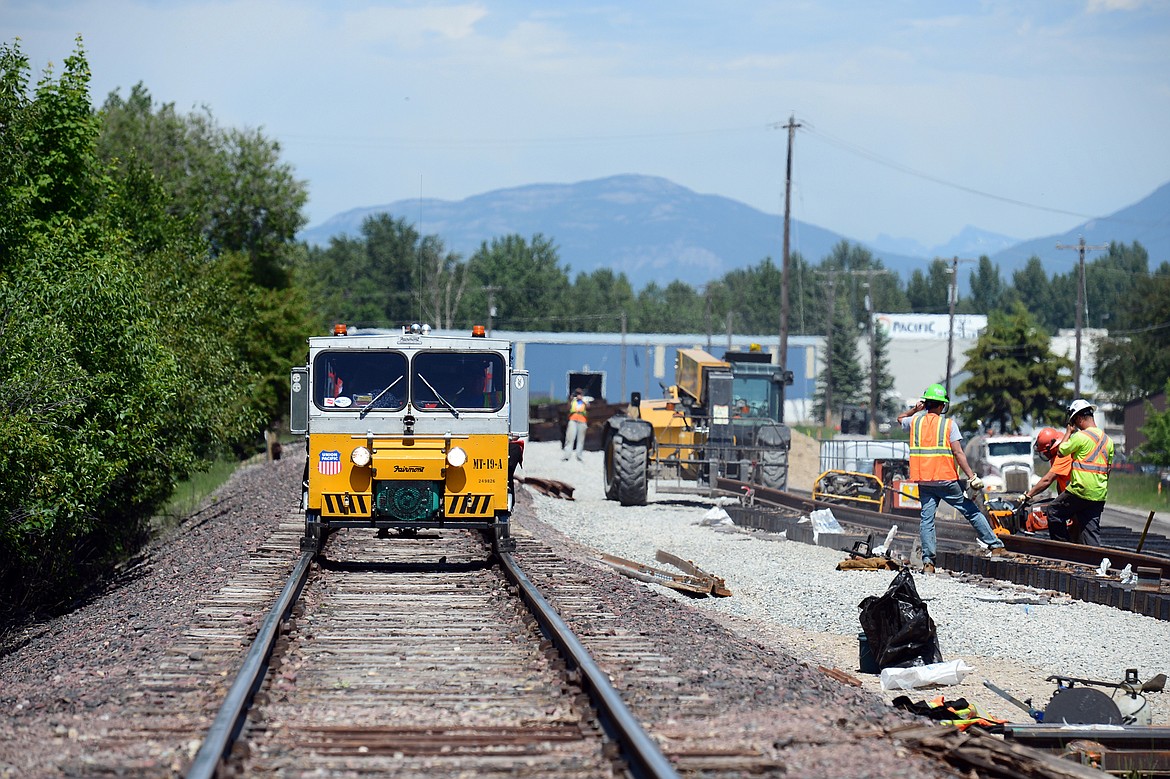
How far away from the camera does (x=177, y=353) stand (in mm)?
26906

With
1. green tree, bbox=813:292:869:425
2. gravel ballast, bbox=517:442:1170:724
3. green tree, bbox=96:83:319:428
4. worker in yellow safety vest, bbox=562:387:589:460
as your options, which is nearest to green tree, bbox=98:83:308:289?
green tree, bbox=96:83:319:428

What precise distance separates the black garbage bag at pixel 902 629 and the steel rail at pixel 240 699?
15.7ft

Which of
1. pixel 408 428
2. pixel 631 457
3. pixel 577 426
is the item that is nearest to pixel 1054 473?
pixel 408 428

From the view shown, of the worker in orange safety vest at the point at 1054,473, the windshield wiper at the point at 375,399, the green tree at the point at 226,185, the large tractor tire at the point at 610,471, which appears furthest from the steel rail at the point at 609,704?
the green tree at the point at 226,185

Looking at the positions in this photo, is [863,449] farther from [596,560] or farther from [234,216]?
[234,216]

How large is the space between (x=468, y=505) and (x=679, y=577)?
3.31 meters

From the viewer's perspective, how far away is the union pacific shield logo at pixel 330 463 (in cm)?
1385

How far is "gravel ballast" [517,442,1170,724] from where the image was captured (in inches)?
443

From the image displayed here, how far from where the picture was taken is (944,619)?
44.1ft

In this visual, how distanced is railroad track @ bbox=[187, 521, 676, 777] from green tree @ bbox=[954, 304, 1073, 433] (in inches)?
2404

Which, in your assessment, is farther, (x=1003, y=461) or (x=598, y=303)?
(x=598, y=303)

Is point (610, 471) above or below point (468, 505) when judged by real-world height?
below

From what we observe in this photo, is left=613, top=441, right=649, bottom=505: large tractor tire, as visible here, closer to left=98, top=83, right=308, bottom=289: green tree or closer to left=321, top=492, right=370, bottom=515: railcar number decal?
left=321, top=492, right=370, bottom=515: railcar number decal

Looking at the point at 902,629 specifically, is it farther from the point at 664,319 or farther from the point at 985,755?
the point at 664,319
